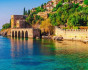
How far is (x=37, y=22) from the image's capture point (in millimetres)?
108688

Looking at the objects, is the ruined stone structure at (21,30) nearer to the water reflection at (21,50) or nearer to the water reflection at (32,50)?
the water reflection at (21,50)

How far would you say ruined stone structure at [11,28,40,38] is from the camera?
90.9 metres

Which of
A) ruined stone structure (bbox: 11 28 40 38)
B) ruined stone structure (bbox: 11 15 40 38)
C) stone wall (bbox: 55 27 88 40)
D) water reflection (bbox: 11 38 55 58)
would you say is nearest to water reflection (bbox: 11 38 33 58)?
water reflection (bbox: 11 38 55 58)

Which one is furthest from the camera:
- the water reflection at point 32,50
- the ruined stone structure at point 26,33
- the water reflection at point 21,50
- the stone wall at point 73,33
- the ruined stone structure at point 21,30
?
the ruined stone structure at point 21,30

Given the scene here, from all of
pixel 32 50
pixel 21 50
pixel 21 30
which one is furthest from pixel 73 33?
pixel 21 30

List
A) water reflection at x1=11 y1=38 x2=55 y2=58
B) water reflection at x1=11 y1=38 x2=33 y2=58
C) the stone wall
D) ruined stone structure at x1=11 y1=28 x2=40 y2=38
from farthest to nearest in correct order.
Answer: ruined stone structure at x1=11 y1=28 x2=40 y2=38, the stone wall, water reflection at x1=11 y1=38 x2=55 y2=58, water reflection at x1=11 y1=38 x2=33 y2=58

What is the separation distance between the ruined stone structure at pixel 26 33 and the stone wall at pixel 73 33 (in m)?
15.1

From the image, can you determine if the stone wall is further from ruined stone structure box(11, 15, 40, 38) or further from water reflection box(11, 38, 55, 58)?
water reflection box(11, 38, 55, 58)

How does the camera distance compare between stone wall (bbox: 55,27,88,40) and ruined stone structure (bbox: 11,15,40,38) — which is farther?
ruined stone structure (bbox: 11,15,40,38)

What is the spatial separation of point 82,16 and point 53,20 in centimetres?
1468

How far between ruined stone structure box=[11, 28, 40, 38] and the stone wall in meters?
15.1

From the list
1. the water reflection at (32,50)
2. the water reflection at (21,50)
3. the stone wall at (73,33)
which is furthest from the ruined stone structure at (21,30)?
the water reflection at (32,50)

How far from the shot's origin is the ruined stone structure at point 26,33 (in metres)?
90.9

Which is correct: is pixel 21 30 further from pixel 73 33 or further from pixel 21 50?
pixel 21 50
